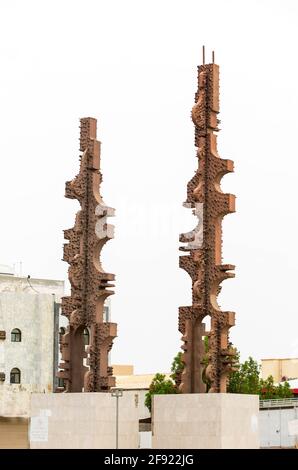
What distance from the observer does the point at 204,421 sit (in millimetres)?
28422

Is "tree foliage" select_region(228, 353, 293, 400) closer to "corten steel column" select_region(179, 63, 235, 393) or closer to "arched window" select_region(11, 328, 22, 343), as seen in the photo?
"arched window" select_region(11, 328, 22, 343)

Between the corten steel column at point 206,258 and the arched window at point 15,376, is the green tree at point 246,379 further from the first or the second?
the corten steel column at point 206,258

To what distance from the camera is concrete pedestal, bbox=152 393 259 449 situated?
2828 centimetres

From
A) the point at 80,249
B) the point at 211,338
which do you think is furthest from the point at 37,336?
the point at 211,338

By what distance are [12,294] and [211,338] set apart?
21188 mm

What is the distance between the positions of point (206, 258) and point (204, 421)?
4.01m

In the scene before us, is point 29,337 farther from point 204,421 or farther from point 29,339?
point 204,421

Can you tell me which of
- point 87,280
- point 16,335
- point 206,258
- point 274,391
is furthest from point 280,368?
point 206,258

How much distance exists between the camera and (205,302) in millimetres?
29828

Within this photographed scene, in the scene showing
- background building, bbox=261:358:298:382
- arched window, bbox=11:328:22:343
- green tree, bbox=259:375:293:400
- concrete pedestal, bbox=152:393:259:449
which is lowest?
concrete pedestal, bbox=152:393:259:449

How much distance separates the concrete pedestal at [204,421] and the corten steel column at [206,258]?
68 centimetres

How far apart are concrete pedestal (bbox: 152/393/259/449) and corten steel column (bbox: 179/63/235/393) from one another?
0.68 metres

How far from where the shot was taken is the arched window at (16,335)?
49719mm

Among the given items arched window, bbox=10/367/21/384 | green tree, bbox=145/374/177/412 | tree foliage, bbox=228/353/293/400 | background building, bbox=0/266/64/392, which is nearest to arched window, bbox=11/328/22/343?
background building, bbox=0/266/64/392
